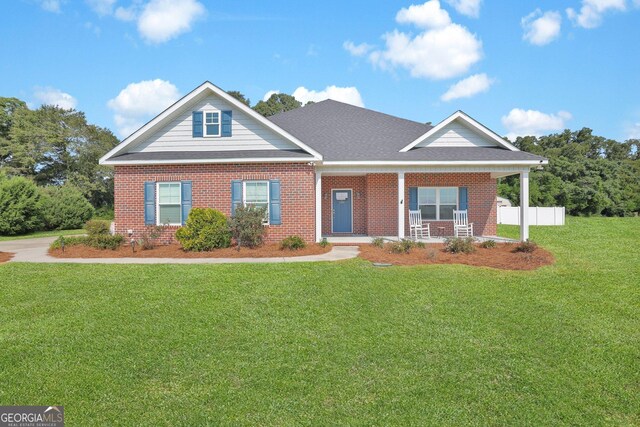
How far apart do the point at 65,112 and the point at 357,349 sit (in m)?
44.6

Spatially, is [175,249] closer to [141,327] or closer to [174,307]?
[174,307]

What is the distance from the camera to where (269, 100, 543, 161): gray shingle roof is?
15961 mm

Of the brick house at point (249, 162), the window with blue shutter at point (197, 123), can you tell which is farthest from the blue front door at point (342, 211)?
the window with blue shutter at point (197, 123)

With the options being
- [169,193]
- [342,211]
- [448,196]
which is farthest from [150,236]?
[448,196]

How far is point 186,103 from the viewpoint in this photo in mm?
14859

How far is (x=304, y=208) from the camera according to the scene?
48.8 ft

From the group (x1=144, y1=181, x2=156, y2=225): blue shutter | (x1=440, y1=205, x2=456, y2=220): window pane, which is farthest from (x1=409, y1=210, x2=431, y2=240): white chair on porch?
(x1=144, y1=181, x2=156, y2=225): blue shutter

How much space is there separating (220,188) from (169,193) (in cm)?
183

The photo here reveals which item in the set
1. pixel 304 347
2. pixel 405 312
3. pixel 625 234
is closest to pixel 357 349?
pixel 304 347

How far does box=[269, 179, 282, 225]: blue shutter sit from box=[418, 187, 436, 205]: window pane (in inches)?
258

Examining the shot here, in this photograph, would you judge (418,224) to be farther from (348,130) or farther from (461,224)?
(348,130)

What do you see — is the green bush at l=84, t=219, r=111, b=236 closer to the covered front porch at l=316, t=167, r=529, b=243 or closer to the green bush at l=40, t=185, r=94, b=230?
the covered front porch at l=316, t=167, r=529, b=243

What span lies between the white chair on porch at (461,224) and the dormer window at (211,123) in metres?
9.93

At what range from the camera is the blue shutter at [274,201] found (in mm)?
14844
